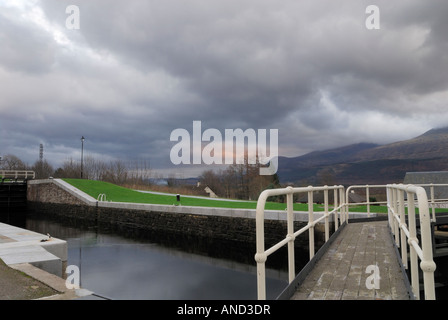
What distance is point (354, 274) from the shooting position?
3887 millimetres

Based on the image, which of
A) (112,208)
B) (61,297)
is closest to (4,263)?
(61,297)

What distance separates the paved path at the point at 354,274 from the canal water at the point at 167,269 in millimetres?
3455

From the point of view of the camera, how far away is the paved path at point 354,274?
3203 mm

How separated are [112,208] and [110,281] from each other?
1133cm

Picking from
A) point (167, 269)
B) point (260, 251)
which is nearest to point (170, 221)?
point (167, 269)

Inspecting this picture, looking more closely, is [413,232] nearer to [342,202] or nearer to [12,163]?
[342,202]

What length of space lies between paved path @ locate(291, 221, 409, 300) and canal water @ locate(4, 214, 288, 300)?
3.46m

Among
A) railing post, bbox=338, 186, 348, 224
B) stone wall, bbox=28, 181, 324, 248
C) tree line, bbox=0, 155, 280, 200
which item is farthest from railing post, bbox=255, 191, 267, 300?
tree line, bbox=0, 155, 280, 200

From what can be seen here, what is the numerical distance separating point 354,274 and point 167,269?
7.82 meters

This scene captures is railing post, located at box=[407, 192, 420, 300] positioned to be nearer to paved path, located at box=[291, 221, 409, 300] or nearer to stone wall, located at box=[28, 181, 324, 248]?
paved path, located at box=[291, 221, 409, 300]

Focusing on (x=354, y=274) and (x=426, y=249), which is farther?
(x=354, y=274)

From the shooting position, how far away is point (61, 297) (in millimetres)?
4090

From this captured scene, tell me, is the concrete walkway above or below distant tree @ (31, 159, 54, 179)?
below

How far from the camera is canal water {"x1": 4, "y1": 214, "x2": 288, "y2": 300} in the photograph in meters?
8.57
